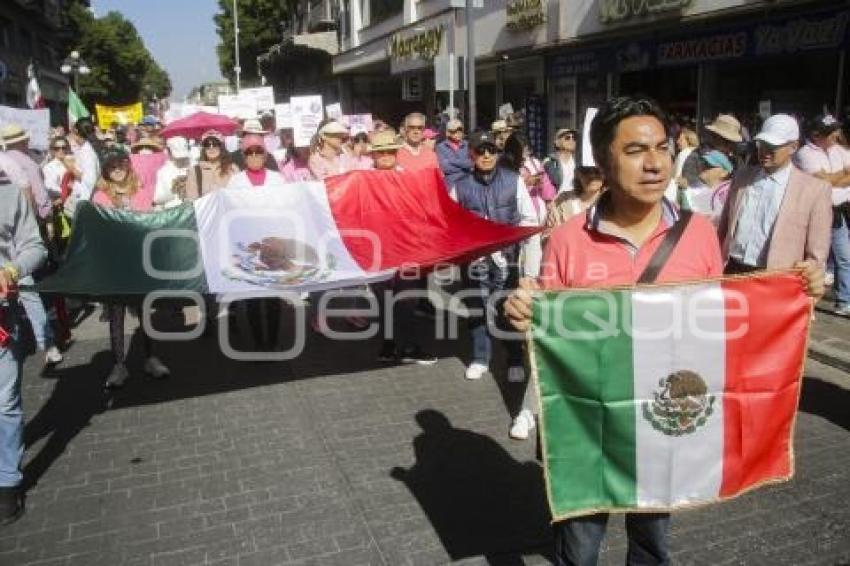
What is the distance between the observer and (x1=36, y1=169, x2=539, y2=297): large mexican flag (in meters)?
5.68

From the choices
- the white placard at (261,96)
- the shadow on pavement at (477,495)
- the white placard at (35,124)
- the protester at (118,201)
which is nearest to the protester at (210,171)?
the protester at (118,201)

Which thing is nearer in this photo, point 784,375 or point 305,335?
point 784,375

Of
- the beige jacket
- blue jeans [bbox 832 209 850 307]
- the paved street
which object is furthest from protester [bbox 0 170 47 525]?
blue jeans [bbox 832 209 850 307]

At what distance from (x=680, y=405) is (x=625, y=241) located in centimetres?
63

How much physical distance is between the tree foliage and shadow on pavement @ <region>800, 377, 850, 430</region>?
60710mm

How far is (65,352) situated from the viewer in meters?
7.79

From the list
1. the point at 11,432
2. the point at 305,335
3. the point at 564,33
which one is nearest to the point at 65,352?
the point at 305,335

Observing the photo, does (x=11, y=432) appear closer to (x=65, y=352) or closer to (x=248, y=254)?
(x=248, y=254)

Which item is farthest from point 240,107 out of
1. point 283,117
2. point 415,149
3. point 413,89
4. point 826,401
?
point 826,401

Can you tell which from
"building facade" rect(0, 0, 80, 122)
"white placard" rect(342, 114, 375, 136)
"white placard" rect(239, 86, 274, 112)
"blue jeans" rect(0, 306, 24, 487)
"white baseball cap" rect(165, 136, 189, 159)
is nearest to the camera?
"blue jeans" rect(0, 306, 24, 487)

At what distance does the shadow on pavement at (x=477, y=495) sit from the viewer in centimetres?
396

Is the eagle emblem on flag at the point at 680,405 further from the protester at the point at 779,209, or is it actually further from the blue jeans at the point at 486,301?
the blue jeans at the point at 486,301

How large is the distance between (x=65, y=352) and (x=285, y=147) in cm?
980

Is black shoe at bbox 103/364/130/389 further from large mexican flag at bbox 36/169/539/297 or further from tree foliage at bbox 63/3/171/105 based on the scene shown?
tree foliage at bbox 63/3/171/105
